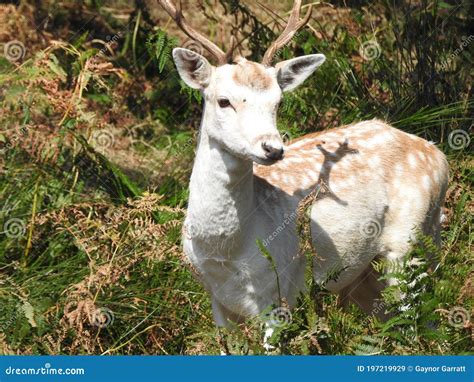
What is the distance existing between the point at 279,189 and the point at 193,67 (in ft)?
2.76

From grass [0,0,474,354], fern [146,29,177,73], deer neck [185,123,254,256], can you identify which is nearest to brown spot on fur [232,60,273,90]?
deer neck [185,123,254,256]

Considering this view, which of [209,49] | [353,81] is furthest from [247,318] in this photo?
[353,81]

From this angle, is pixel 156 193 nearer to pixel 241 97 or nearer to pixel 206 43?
pixel 206 43

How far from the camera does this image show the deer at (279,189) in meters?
5.17

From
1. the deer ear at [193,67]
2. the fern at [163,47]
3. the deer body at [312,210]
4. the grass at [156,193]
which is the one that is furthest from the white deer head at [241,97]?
the fern at [163,47]

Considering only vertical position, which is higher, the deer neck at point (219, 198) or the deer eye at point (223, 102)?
the deer eye at point (223, 102)

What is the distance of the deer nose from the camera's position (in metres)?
4.83

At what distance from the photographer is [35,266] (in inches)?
257

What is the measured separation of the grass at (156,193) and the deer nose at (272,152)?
73 cm

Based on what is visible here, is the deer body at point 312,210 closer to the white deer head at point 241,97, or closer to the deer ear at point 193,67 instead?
the white deer head at point 241,97

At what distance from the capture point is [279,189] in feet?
18.5

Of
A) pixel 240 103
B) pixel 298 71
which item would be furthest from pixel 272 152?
pixel 298 71

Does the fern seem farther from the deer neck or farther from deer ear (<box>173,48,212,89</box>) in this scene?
the deer neck

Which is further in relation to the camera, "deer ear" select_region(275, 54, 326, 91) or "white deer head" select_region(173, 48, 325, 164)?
"deer ear" select_region(275, 54, 326, 91)
